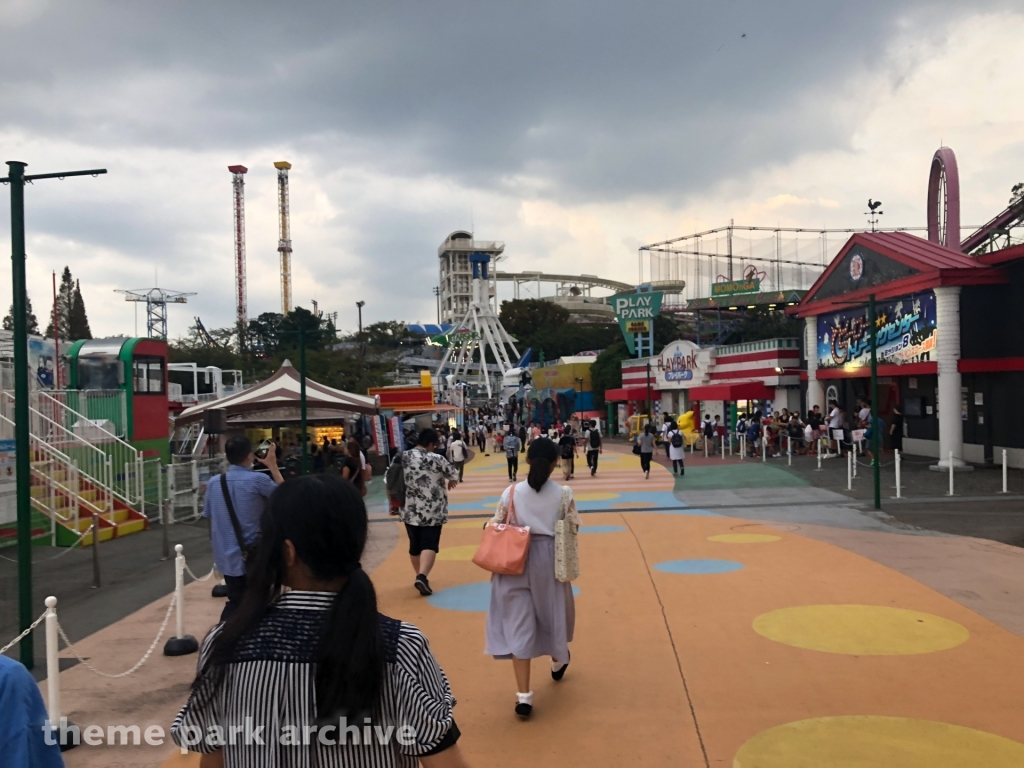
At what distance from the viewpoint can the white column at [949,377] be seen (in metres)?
21.3

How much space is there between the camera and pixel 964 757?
458 cm

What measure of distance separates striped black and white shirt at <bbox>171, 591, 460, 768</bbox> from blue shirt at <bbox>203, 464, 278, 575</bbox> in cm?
416

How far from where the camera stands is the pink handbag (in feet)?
18.1

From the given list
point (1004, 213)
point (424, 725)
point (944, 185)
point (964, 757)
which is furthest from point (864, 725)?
point (1004, 213)

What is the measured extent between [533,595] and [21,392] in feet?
14.8

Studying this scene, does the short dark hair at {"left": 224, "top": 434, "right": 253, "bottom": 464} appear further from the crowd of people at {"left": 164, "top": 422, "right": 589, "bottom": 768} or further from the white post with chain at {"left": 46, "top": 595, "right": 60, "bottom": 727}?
the crowd of people at {"left": 164, "top": 422, "right": 589, "bottom": 768}

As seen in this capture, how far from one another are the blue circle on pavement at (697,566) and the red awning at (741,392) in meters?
23.8

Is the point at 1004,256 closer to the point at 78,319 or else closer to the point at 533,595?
the point at 533,595

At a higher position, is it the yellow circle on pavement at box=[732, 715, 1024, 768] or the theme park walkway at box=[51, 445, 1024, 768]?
the yellow circle on pavement at box=[732, 715, 1024, 768]

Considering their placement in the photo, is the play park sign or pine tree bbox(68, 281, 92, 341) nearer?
the play park sign

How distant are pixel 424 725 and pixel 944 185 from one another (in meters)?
30.4

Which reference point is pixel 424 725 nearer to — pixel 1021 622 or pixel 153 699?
pixel 153 699

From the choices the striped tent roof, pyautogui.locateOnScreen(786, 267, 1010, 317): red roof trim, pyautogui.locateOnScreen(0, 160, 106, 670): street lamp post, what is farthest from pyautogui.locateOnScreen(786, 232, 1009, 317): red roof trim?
pyautogui.locateOnScreen(0, 160, 106, 670): street lamp post

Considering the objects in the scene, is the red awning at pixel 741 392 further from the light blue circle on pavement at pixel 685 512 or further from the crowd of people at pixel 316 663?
the crowd of people at pixel 316 663
